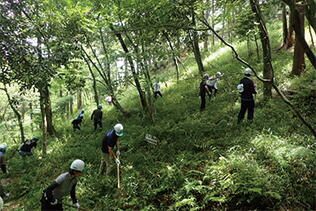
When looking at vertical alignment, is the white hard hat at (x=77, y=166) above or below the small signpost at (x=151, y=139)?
above

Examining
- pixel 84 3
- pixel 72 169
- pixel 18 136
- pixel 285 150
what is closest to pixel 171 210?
Result: pixel 72 169

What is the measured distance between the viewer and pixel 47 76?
926 cm

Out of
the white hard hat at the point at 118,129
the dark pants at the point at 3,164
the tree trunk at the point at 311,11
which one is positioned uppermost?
the tree trunk at the point at 311,11

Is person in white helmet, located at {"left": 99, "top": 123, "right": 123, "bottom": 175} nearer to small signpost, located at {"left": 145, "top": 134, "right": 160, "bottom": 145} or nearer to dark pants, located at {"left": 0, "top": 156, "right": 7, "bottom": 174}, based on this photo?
small signpost, located at {"left": 145, "top": 134, "right": 160, "bottom": 145}

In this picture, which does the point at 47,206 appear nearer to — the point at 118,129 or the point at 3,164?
the point at 118,129

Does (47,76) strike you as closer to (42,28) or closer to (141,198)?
(141,198)

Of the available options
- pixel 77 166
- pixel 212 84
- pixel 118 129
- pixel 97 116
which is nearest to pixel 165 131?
pixel 118 129

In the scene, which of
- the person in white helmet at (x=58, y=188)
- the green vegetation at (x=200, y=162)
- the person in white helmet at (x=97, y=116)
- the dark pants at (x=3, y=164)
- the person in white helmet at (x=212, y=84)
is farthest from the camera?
the person in white helmet at (x=97, y=116)

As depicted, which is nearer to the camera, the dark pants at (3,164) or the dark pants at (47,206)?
the dark pants at (47,206)

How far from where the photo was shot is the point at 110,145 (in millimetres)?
11062

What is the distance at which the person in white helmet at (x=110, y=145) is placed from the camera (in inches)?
429

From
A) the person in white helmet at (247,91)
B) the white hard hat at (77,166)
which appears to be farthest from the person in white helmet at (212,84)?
the white hard hat at (77,166)

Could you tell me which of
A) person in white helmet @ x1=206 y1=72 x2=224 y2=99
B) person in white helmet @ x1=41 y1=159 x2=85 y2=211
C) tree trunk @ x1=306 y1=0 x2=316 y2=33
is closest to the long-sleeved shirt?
person in white helmet @ x1=206 y1=72 x2=224 y2=99

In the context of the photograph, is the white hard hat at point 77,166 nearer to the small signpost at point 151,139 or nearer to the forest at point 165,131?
the forest at point 165,131
